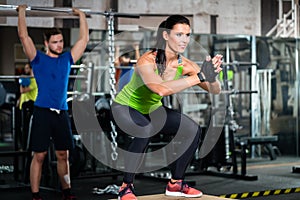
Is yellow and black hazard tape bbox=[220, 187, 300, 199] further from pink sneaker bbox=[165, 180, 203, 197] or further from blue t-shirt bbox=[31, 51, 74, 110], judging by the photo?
blue t-shirt bbox=[31, 51, 74, 110]

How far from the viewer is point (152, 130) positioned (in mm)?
4148

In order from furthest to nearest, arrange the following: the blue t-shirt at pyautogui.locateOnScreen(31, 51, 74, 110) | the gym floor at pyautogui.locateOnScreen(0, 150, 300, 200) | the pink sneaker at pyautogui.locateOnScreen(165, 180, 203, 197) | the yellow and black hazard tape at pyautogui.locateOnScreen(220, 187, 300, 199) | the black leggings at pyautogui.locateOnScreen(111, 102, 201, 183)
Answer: the gym floor at pyautogui.locateOnScreen(0, 150, 300, 200) < the yellow and black hazard tape at pyautogui.locateOnScreen(220, 187, 300, 199) < the blue t-shirt at pyautogui.locateOnScreen(31, 51, 74, 110) < the pink sneaker at pyautogui.locateOnScreen(165, 180, 203, 197) < the black leggings at pyautogui.locateOnScreen(111, 102, 201, 183)

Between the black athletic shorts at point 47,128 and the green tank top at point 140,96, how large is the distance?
1.06m

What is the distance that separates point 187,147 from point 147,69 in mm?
619

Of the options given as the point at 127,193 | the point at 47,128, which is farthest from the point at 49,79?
the point at 127,193

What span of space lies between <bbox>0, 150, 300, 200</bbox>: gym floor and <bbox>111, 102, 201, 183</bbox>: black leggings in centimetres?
160

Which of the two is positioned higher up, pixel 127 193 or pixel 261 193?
pixel 127 193

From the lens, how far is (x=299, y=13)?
9305mm

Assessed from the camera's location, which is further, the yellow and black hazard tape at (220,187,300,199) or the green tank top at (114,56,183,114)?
the yellow and black hazard tape at (220,187,300,199)

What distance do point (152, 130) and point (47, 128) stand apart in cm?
133

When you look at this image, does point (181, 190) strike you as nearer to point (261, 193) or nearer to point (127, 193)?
point (127, 193)

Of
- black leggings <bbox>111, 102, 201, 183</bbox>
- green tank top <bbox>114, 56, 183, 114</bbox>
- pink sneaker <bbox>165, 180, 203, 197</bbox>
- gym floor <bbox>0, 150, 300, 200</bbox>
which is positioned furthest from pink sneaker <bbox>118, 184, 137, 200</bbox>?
gym floor <bbox>0, 150, 300, 200</bbox>

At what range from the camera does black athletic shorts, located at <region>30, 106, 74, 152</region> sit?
5.12 m

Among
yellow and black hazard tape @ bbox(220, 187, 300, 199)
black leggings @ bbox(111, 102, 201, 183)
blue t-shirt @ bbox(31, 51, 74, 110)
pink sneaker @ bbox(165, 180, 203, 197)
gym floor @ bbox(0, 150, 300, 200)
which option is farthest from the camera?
gym floor @ bbox(0, 150, 300, 200)
